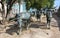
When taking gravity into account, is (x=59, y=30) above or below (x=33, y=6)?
below

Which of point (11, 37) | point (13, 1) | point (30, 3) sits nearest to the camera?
point (11, 37)

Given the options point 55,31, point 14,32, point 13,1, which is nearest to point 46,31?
point 55,31

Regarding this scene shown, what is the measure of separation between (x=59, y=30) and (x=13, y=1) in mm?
4969

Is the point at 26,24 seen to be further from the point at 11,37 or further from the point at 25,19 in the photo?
the point at 11,37

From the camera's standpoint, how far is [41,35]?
16.5m

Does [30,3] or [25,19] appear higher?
[30,3]

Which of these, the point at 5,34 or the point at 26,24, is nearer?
the point at 5,34

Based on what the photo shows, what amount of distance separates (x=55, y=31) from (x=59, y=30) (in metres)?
0.47

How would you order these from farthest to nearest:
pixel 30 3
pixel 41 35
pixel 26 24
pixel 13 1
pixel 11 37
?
pixel 13 1 → pixel 30 3 → pixel 26 24 → pixel 41 35 → pixel 11 37

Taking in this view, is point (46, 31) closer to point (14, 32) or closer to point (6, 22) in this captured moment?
point (14, 32)

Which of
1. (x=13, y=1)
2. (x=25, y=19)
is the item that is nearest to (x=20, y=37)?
(x=25, y=19)

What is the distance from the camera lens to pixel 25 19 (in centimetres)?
1812

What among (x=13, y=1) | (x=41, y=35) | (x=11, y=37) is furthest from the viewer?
(x=13, y=1)

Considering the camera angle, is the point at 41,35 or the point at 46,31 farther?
the point at 46,31
